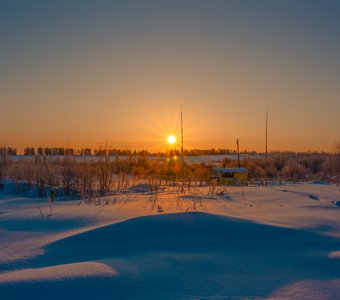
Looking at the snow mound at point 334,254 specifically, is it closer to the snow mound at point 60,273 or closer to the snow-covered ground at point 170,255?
the snow-covered ground at point 170,255

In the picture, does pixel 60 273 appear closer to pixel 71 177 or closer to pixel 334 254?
pixel 334 254

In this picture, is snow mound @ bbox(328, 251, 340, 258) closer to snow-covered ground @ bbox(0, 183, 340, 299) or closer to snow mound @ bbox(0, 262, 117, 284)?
snow-covered ground @ bbox(0, 183, 340, 299)

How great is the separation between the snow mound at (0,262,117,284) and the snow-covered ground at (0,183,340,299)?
1 cm

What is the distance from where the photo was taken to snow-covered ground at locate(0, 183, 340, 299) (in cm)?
409

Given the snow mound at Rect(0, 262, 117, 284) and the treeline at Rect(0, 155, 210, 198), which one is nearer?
the snow mound at Rect(0, 262, 117, 284)

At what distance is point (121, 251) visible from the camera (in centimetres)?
578

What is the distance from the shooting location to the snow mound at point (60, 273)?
13.8ft

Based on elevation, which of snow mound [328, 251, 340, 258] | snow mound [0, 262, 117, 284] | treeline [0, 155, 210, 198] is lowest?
snow mound [328, 251, 340, 258]

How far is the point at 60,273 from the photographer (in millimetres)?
4355

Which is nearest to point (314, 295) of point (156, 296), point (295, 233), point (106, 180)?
point (156, 296)

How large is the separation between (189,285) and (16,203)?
30.4 ft

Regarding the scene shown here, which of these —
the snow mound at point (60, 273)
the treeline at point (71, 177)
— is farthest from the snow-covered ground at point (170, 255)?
the treeline at point (71, 177)

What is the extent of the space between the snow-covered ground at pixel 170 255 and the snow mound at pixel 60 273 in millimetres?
11

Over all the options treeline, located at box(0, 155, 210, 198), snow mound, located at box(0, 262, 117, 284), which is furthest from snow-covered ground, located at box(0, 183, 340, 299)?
treeline, located at box(0, 155, 210, 198)
